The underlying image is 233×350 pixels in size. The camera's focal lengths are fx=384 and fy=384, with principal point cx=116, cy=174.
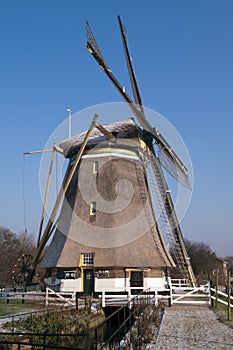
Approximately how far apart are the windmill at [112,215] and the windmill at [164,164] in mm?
42

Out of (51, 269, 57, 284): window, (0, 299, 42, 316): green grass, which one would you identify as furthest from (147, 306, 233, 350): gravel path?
(51, 269, 57, 284): window

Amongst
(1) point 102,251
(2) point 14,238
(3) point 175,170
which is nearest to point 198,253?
(2) point 14,238

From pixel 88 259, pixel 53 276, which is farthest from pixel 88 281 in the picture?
pixel 53 276

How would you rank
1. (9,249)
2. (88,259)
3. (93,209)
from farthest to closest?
1. (9,249)
2. (93,209)
3. (88,259)

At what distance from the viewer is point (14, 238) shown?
53312 millimetres

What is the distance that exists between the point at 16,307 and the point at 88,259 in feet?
13.4

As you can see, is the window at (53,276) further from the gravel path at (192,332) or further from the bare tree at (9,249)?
the bare tree at (9,249)

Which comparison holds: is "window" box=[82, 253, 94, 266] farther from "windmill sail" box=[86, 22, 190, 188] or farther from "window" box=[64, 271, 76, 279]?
"windmill sail" box=[86, 22, 190, 188]

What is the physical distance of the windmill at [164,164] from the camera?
1927 cm

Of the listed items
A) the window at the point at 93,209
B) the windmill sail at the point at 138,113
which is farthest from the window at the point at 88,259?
the windmill sail at the point at 138,113

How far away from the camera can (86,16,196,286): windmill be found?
19.3 meters

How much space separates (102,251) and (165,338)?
30.8 ft

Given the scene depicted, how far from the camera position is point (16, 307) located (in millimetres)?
15352

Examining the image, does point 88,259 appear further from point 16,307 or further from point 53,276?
point 16,307
